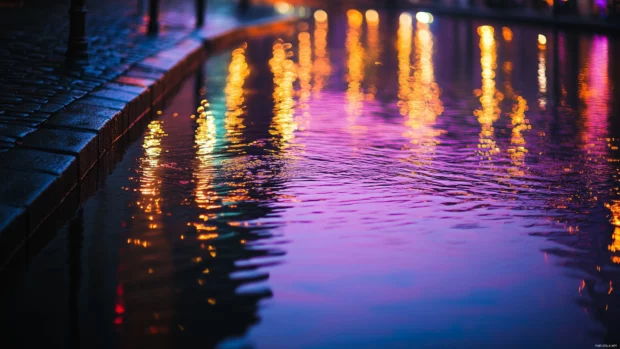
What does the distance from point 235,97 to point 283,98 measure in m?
0.51

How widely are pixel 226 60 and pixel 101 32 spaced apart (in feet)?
6.55

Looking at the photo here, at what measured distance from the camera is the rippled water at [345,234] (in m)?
3.98

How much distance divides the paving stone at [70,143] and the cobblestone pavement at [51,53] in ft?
0.35

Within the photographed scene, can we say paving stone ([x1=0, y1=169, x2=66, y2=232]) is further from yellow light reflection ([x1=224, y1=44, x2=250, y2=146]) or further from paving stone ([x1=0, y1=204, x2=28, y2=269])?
yellow light reflection ([x1=224, y1=44, x2=250, y2=146])

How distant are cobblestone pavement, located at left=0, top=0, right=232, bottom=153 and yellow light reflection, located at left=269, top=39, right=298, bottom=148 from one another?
5.31ft

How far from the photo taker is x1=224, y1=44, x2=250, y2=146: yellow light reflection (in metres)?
9.27

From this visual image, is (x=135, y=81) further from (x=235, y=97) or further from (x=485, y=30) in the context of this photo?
(x=485, y=30)

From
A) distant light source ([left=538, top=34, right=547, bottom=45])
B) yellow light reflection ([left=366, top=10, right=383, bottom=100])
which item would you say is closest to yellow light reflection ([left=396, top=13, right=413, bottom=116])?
yellow light reflection ([left=366, top=10, right=383, bottom=100])

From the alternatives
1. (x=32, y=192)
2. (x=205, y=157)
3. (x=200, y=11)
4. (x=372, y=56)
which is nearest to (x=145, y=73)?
(x=205, y=157)

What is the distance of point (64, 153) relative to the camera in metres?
6.55

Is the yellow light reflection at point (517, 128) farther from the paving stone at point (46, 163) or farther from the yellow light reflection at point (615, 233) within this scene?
the paving stone at point (46, 163)

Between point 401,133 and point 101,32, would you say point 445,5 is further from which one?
point 401,133

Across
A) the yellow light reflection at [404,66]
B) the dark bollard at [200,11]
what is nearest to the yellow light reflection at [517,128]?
the yellow light reflection at [404,66]

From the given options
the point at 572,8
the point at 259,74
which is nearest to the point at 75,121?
the point at 259,74
